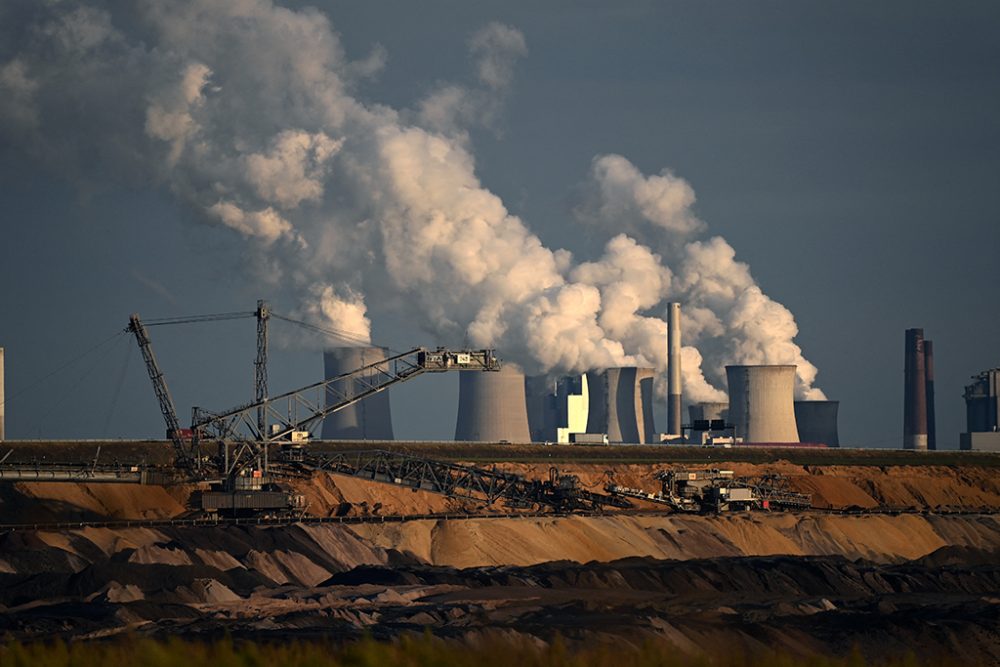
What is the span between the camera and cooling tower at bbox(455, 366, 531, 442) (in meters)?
190

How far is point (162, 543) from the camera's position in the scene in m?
75.2

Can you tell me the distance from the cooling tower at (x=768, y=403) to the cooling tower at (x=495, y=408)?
27.9 m

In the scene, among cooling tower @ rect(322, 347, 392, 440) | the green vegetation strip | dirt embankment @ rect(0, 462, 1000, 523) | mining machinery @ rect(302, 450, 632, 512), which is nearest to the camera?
the green vegetation strip

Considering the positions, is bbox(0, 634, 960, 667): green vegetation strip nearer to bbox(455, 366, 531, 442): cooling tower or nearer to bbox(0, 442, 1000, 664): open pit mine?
bbox(0, 442, 1000, 664): open pit mine

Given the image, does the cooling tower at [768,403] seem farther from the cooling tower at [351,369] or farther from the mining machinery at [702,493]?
the mining machinery at [702,493]

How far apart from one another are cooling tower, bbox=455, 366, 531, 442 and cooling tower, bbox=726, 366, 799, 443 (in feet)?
91.7

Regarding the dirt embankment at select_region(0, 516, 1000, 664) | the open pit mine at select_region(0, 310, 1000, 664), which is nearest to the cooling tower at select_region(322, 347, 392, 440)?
the open pit mine at select_region(0, 310, 1000, 664)

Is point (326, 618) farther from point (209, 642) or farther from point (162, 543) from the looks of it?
point (162, 543)

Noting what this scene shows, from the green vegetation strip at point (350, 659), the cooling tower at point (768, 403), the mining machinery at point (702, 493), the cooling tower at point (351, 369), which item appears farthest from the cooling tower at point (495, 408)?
the green vegetation strip at point (350, 659)

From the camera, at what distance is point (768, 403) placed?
640 feet

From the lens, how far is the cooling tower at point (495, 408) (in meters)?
190

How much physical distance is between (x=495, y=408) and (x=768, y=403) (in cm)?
3377

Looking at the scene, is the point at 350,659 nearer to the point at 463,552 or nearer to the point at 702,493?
the point at 463,552

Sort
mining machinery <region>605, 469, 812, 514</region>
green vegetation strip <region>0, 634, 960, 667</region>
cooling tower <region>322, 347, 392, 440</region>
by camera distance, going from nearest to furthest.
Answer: green vegetation strip <region>0, 634, 960, 667</region>, mining machinery <region>605, 469, 812, 514</region>, cooling tower <region>322, 347, 392, 440</region>
